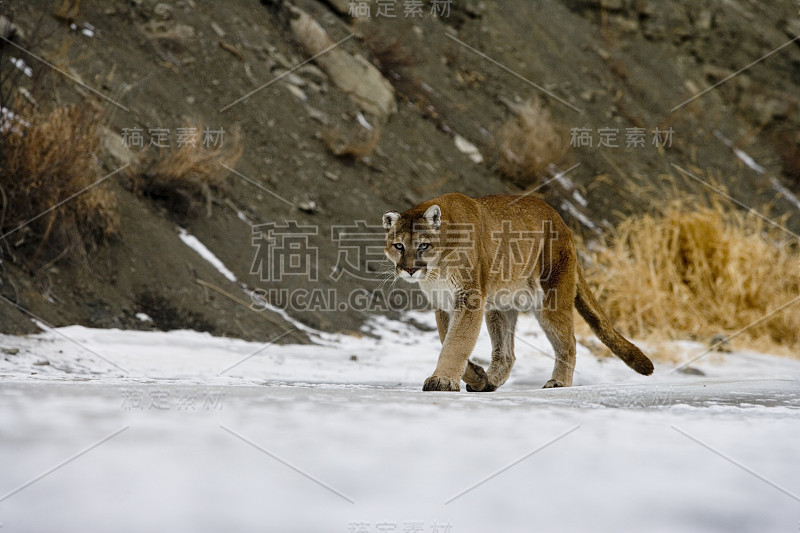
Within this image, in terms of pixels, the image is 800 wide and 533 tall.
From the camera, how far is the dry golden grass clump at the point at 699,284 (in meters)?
7.44

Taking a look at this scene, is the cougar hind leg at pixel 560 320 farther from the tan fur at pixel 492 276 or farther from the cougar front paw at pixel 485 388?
the cougar front paw at pixel 485 388

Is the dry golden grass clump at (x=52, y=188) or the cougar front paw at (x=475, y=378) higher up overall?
the dry golden grass clump at (x=52, y=188)

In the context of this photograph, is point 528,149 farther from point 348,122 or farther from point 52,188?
point 52,188

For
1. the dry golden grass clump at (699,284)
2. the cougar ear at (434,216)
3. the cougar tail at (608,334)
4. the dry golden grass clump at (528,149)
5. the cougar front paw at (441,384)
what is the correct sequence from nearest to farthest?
the cougar front paw at (441,384) < the cougar ear at (434,216) < the cougar tail at (608,334) < the dry golden grass clump at (699,284) < the dry golden grass clump at (528,149)

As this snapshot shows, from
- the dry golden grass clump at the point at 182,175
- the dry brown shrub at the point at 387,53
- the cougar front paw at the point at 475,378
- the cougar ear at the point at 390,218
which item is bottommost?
the cougar front paw at the point at 475,378

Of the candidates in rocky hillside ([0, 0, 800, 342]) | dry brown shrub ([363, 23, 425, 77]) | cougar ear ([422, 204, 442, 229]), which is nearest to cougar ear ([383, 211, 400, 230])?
cougar ear ([422, 204, 442, 229])

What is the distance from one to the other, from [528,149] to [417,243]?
21.3ft

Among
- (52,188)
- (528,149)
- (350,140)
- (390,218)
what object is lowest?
(390,218)

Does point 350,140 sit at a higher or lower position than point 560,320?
higher

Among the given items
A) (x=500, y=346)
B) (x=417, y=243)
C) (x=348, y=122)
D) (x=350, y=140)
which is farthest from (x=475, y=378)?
(x=348, y=122)

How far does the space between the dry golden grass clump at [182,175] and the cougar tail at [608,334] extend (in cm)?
384

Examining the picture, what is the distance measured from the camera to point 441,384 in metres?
4.04

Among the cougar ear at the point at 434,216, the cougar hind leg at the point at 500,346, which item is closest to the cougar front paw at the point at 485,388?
the cougar hind leg at the point at 500,346

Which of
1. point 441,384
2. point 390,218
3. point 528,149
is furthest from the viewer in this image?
point 528,149
